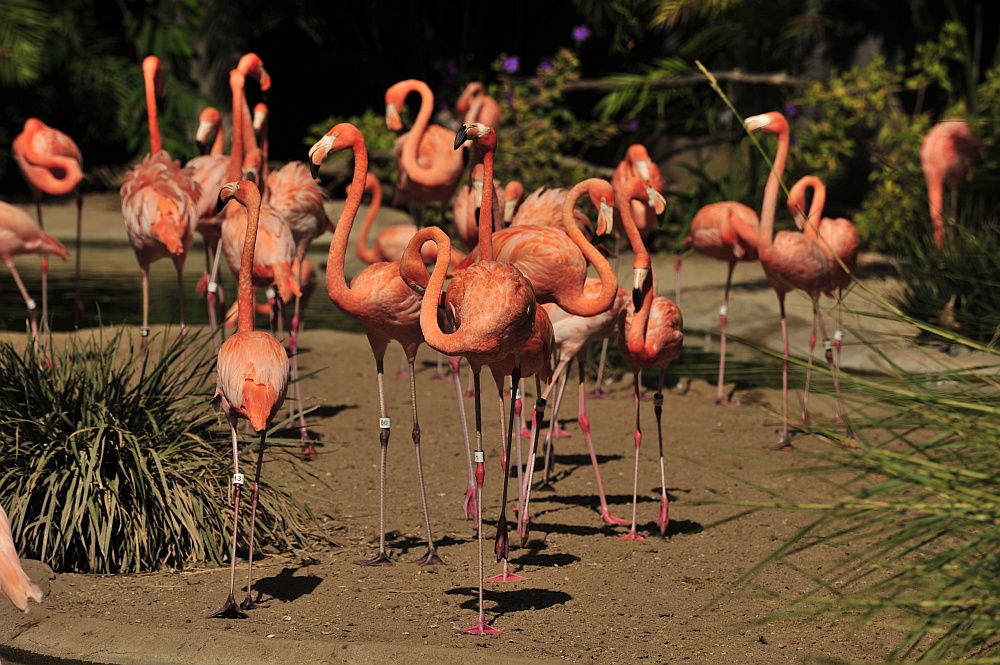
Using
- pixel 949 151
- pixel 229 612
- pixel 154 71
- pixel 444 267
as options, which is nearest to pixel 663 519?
pixel 444 267

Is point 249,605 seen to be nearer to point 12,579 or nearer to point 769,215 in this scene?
point 12,579

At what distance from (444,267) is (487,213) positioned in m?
0.80

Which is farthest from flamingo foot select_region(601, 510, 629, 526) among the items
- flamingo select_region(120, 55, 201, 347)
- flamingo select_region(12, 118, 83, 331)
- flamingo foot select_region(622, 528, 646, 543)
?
flamingo select_region(12, 118, 83, 331)

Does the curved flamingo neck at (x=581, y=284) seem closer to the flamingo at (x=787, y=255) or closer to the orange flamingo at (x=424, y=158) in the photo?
the flamingo at (x=787, y=255)

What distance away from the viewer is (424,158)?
8523mm

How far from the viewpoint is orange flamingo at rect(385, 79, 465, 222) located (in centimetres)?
828

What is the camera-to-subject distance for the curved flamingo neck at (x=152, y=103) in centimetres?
730

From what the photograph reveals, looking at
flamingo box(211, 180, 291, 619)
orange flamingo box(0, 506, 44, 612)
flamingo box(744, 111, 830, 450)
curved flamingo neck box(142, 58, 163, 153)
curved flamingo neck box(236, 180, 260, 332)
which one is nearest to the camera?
orange flamingo box(0, 506, 44, 612)

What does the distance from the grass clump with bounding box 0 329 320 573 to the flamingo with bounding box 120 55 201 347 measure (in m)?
1.52

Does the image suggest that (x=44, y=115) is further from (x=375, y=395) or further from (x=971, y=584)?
(x=971, y=584)

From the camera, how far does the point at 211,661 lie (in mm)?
3391

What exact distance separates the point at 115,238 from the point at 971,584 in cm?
1432

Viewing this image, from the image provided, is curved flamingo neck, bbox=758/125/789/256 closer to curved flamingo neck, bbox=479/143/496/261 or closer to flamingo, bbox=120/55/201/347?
curved flamingo neck, bbox=479/143/496/261

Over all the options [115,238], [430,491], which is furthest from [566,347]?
[115,238]
